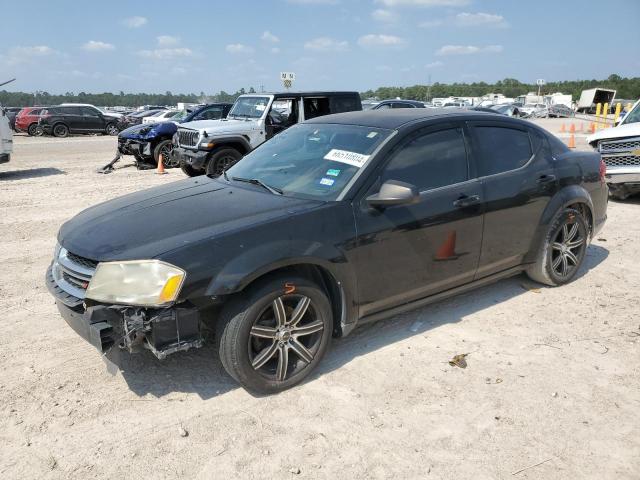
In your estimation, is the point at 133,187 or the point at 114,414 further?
the point at 133,187

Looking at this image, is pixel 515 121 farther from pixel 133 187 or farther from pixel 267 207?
pixel 133 187

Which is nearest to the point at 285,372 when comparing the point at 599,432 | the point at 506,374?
the point at 506,374

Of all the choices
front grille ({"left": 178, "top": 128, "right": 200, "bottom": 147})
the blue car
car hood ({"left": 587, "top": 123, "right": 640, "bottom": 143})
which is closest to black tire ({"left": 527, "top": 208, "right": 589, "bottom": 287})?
car hood ({"left": 587, "top": 123, "right": 640, "bottom": 143})

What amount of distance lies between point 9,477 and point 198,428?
3.07ft

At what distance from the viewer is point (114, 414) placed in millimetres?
3115

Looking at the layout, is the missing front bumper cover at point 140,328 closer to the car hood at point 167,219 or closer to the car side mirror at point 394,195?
the car hood at point 167,219

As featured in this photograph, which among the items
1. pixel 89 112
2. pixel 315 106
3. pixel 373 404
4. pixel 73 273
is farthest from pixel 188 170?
pixel 89 112

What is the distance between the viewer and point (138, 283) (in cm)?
288

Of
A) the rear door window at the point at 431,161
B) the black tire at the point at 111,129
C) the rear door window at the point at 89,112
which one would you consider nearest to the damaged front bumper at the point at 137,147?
the rear door window at the point at 431,161

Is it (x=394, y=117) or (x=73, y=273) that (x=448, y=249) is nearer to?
(x=394, y=117)

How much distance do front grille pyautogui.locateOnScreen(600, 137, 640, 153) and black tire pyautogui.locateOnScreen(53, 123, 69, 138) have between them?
25.7 meters

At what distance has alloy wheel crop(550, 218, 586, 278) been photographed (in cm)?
489

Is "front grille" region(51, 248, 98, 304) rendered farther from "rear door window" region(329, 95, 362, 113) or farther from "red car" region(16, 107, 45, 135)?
"red car" region(16, 107, 45, 135)

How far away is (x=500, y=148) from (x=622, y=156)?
5.32 metres
